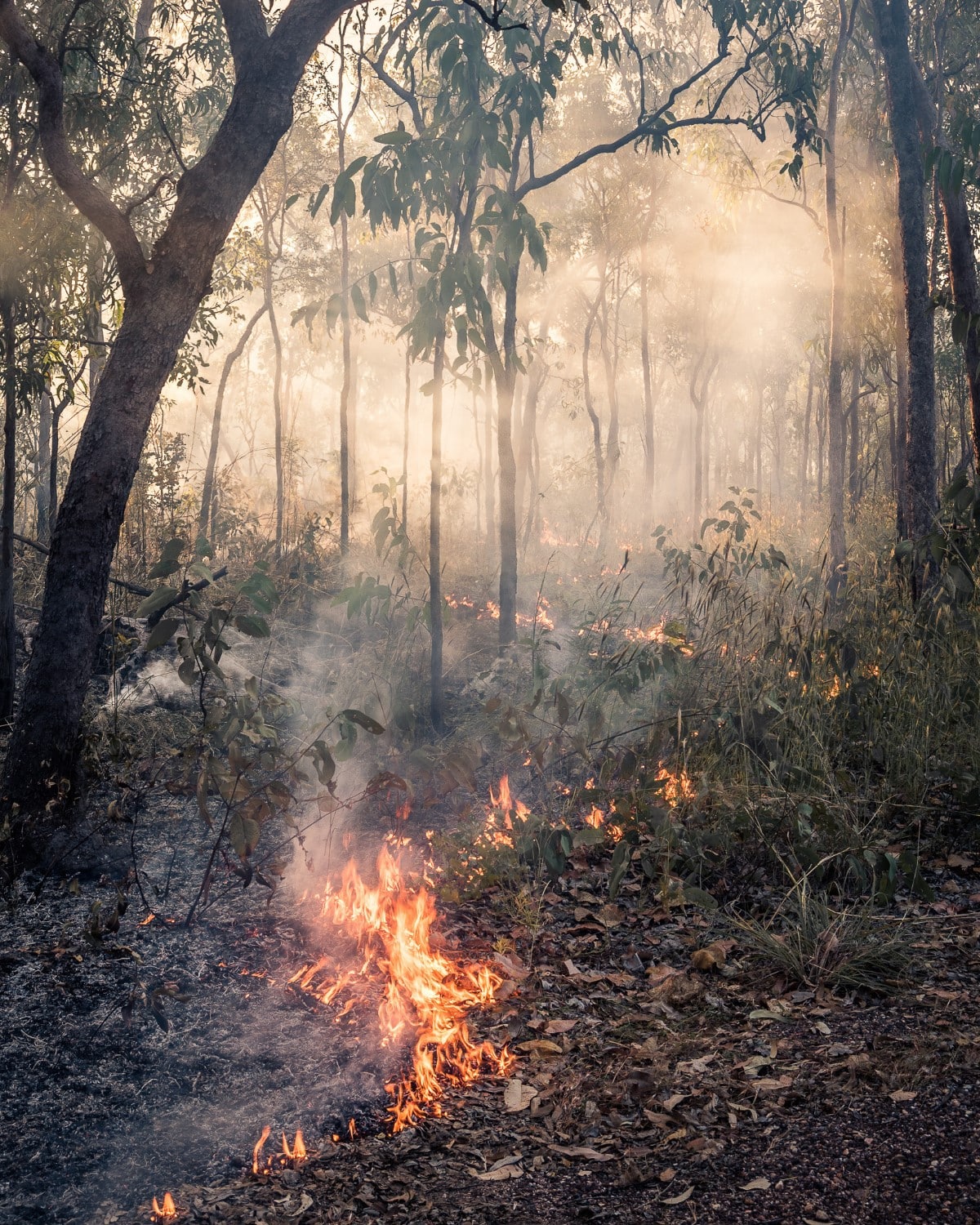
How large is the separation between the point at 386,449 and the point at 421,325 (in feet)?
123

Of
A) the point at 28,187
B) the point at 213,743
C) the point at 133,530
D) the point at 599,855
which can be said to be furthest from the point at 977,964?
the point at 133,530

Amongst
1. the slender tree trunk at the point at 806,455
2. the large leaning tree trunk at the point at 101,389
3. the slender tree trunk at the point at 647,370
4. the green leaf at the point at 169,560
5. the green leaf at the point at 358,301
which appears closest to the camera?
the green leaf at the point at 169,560

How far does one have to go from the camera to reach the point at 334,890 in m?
4.06

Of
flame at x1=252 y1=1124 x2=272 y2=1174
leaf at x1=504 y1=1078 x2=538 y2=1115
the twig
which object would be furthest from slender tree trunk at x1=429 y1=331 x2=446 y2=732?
flame at x1=252 y1=1124 x2=272 y2=1174

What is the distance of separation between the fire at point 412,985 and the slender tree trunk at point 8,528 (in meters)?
3.22

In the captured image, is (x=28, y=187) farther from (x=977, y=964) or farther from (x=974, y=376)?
(x=977, y=964)

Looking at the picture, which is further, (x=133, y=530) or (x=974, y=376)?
(x=133, y=530)

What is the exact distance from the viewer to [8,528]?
583 centimetres

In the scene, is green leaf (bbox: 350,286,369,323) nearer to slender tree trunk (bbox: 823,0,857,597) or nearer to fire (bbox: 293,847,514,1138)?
fire (bbox: 293,847,514,1138)

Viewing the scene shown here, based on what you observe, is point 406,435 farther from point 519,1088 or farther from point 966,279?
point 519,1088

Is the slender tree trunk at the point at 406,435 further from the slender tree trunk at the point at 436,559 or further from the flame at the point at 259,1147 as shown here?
the flame at the point at 259,1147

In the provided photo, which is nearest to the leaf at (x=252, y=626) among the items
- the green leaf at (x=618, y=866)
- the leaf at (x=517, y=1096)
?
the green leaf at (x=618, y=866)

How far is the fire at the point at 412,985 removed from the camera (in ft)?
9.00

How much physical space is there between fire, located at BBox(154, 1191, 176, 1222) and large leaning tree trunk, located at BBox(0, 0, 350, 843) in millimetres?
2198
